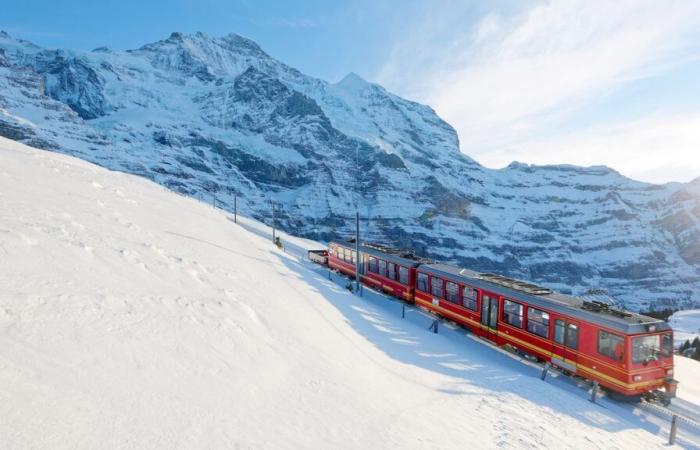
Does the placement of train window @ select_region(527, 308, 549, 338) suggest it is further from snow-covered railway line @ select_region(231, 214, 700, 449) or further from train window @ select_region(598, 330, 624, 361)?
train window @ select_region(598, 330, 624, 361)

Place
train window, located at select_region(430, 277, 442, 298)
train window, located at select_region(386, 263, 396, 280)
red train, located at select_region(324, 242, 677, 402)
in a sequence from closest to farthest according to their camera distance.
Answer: red train, located at select_region(324, 242, 677, 402)
train window, located at select_region(430, 277, 442, 298)
train window, located at select_region(386, 263, 396, 280)

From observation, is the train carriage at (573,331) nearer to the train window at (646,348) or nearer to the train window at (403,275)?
the train window at (646,348)

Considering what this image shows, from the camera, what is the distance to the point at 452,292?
839 inches

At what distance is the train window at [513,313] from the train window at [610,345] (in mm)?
3385

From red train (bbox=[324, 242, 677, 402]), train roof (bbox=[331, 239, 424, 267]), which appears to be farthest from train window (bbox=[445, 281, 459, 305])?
train roof (bbox=[331, 239, 424, 267])

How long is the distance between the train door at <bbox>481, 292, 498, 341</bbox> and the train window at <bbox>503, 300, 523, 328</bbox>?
0.55m

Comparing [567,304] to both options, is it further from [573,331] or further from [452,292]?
[452,292]

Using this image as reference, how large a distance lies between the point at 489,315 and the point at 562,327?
3686 millimetres

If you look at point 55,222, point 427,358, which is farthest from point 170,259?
point 427,358

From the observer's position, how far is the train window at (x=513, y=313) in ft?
57.3

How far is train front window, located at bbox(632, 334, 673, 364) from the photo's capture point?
1377cm

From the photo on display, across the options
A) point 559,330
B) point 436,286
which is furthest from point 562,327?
point 436,286

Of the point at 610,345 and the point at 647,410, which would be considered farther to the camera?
the point at 610,345

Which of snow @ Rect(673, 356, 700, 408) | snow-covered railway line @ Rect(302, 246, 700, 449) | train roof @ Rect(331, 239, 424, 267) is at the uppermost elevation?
train roof @ Rect(331, 239, 424, 267)
